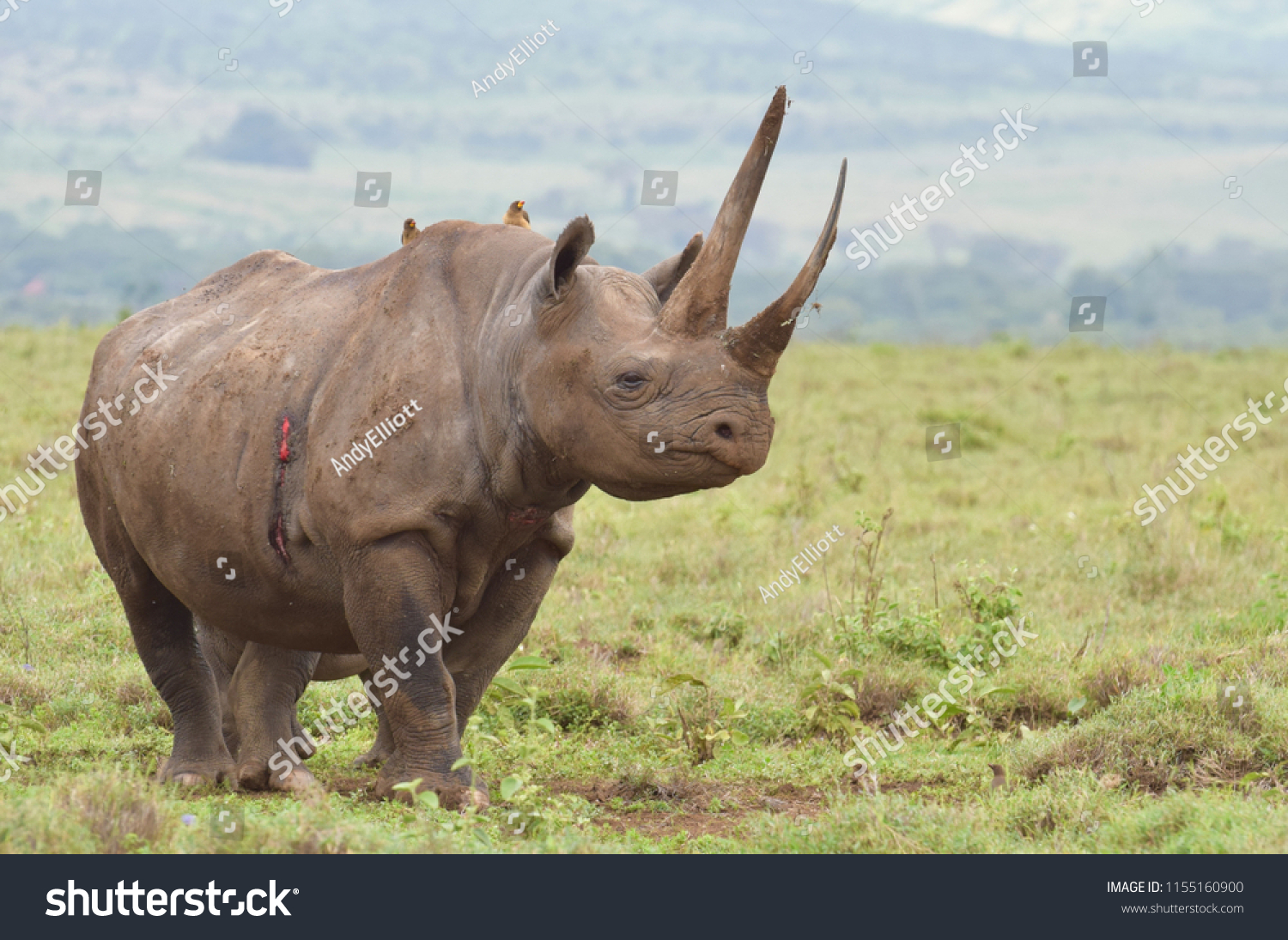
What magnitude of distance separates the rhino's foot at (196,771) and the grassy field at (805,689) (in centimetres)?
16

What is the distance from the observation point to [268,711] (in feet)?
24.0

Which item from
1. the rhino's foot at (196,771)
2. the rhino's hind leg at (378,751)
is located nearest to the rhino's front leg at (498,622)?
the rhino's hind leg at (378,751)

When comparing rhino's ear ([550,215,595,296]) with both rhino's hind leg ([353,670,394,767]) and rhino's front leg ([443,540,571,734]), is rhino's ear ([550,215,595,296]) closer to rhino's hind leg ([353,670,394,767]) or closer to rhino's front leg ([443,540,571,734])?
rhino's front leg ([443,540,571,734])

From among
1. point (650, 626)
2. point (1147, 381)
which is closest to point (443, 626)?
point (650, 626)

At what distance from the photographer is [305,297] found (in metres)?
6.96

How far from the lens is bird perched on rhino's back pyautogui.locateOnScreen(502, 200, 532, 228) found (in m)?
7.04

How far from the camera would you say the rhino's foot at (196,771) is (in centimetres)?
710

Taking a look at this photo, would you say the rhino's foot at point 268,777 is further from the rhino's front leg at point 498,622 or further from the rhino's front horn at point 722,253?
the rhino's front horn at point 722,253

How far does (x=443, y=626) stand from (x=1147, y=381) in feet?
59.0

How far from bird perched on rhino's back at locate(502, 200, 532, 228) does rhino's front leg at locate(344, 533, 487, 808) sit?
5.42ft

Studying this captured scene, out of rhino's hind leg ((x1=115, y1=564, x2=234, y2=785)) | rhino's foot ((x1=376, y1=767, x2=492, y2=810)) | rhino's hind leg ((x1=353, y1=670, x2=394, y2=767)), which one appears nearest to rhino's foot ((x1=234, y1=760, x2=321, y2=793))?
rhino's hind leg ((x1=115, y1=564, x2=234, y2=785))

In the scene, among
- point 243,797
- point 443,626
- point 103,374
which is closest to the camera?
→ point 443,626

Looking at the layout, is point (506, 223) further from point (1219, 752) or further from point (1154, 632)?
point (1154, 632)

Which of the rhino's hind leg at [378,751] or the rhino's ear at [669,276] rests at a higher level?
the rhino's ear at [669,276]
